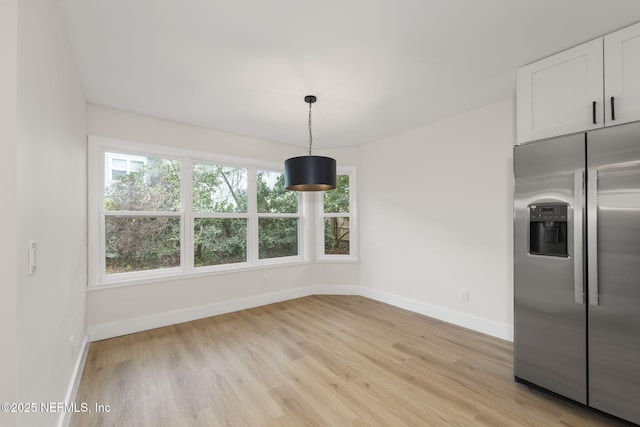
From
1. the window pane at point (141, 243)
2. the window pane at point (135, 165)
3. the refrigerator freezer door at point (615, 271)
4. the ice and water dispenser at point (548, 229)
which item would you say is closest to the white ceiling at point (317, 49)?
the window pane at point (135, 165)

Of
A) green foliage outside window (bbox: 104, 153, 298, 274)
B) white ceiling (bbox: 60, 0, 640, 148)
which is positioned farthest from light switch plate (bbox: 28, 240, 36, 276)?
green foliage outside window (bbox: 104, 153, 298, 274)

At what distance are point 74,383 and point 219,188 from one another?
266cm

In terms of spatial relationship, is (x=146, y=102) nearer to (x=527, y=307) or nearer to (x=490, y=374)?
(x=527, y=307)

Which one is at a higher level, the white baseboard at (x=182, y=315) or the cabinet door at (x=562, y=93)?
the cabinet door at (x=562, y=93)

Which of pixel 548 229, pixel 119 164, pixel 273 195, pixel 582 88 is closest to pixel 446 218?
→ pixel 548 229

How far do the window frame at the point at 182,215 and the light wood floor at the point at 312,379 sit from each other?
70 cm

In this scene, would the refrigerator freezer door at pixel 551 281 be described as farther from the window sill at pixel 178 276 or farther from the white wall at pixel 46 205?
the window sill at pixel 178 276

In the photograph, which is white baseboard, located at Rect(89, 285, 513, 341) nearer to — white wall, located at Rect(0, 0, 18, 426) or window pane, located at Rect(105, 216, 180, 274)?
window pane, located at Rect(105, 216, 180, 274)

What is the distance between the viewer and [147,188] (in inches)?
142

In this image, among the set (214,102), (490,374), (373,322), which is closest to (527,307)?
(490,374)

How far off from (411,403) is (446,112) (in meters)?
3.13

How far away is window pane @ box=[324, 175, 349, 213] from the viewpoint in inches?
200

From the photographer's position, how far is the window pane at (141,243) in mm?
3375

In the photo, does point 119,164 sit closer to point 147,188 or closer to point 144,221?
point 147,188
